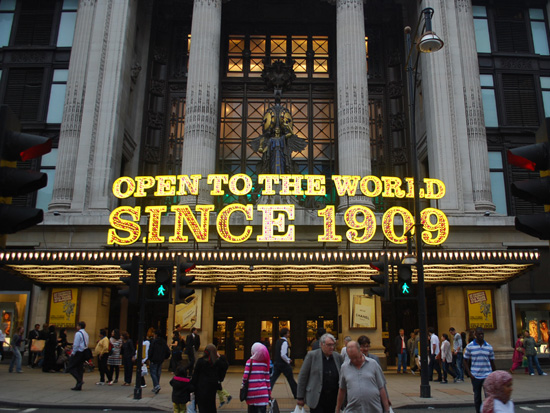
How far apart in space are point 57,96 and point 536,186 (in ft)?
104

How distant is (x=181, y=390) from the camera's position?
1001 centimetres

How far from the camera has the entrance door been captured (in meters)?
28.5

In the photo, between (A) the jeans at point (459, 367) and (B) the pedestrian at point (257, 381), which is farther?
(A) the jeans at point (459, 367)

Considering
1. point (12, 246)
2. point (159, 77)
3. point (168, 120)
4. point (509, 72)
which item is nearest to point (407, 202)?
point (509, 72)

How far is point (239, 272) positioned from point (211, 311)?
8.78 ft

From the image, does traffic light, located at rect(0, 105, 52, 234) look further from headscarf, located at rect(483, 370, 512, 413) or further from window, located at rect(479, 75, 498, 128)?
window, located at rect(479, 75, 498, 128)

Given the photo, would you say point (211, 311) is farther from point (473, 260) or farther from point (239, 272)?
point (473, 260)

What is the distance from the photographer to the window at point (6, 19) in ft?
110

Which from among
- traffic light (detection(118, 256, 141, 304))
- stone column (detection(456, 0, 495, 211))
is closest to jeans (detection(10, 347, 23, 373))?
traffic light (detection(118, 256, 141, 304))

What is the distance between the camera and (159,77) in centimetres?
3781

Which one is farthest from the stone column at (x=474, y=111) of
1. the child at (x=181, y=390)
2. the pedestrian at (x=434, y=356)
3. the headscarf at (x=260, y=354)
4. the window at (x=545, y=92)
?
the child at (x=181, y=390)

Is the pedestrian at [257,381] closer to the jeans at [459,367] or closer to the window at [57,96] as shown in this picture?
the jeans at [459,367]

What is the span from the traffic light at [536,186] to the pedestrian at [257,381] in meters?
5.61

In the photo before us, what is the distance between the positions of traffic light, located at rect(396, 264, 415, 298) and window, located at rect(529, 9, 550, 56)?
25.7 meters
